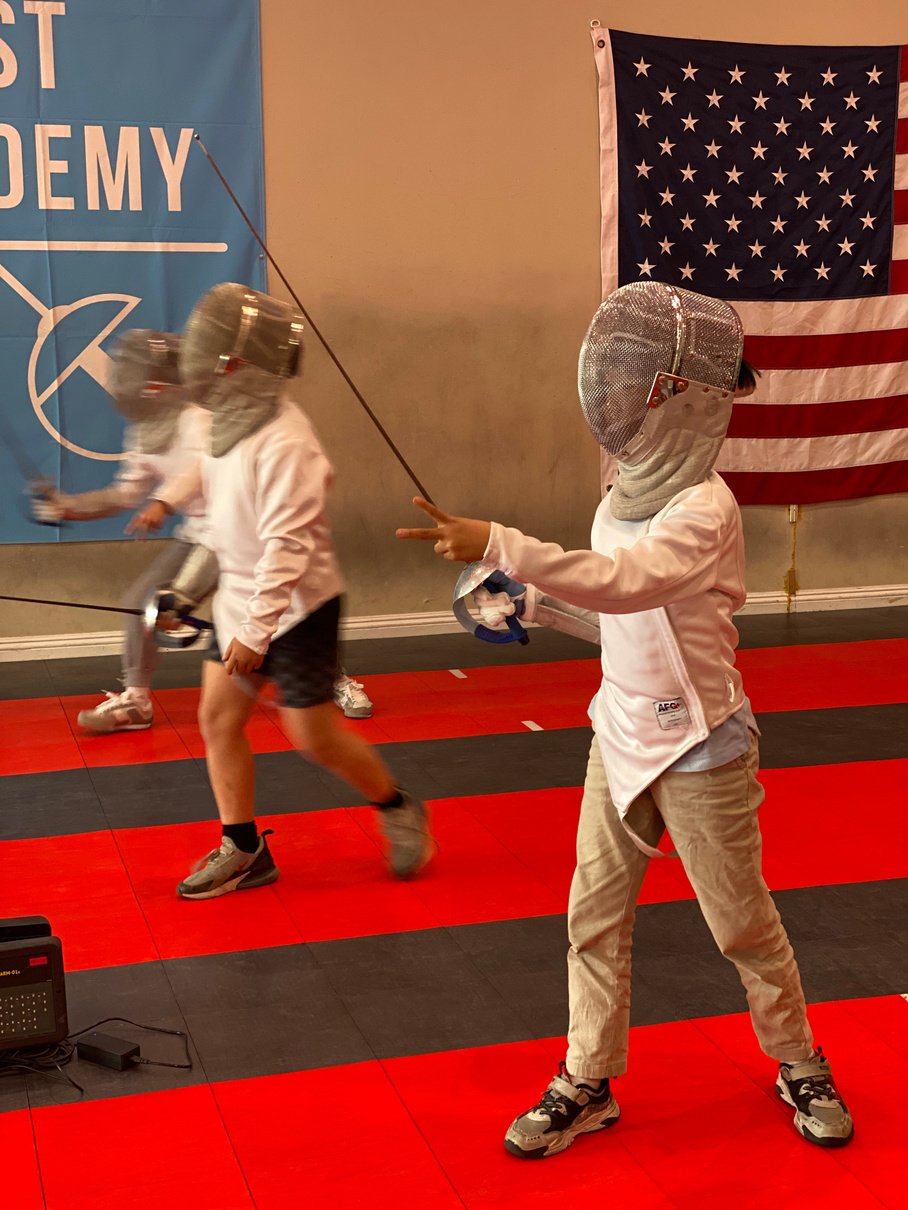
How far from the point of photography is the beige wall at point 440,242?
18.9ft

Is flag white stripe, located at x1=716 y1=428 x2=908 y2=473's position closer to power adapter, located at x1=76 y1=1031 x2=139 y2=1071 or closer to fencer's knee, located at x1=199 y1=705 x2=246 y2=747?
fencer's knee, located at x1=199 y1=705 x2=246 y2=747

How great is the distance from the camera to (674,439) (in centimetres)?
200

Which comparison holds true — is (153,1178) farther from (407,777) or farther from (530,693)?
(530,693)

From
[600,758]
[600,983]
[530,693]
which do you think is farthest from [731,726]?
[530,693]

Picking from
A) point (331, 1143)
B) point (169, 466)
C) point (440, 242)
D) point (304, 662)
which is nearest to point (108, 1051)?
point (331, 1143)

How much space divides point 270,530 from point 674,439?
1.20 m

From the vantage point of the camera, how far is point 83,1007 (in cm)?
269

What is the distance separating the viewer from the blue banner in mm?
5414

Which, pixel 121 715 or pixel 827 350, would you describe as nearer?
pixel 121 715

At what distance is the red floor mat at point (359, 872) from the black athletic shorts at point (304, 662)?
0.51 metres

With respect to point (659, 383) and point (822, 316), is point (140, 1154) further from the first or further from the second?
point (822, 316)

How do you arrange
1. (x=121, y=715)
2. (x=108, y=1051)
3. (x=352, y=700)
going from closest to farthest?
(x=108, y=1051)
(x=121, y=715)
(x=352, y=700)

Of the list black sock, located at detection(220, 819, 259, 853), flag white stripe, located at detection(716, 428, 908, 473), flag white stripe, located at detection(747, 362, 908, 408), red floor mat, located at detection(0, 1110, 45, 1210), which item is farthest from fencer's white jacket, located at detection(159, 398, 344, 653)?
flag white stripe, located at detection(747, 362, 908, 408)

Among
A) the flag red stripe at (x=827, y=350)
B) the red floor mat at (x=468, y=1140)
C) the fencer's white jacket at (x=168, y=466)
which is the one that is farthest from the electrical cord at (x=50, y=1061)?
the flag red stripe at (x=827, y=350)
